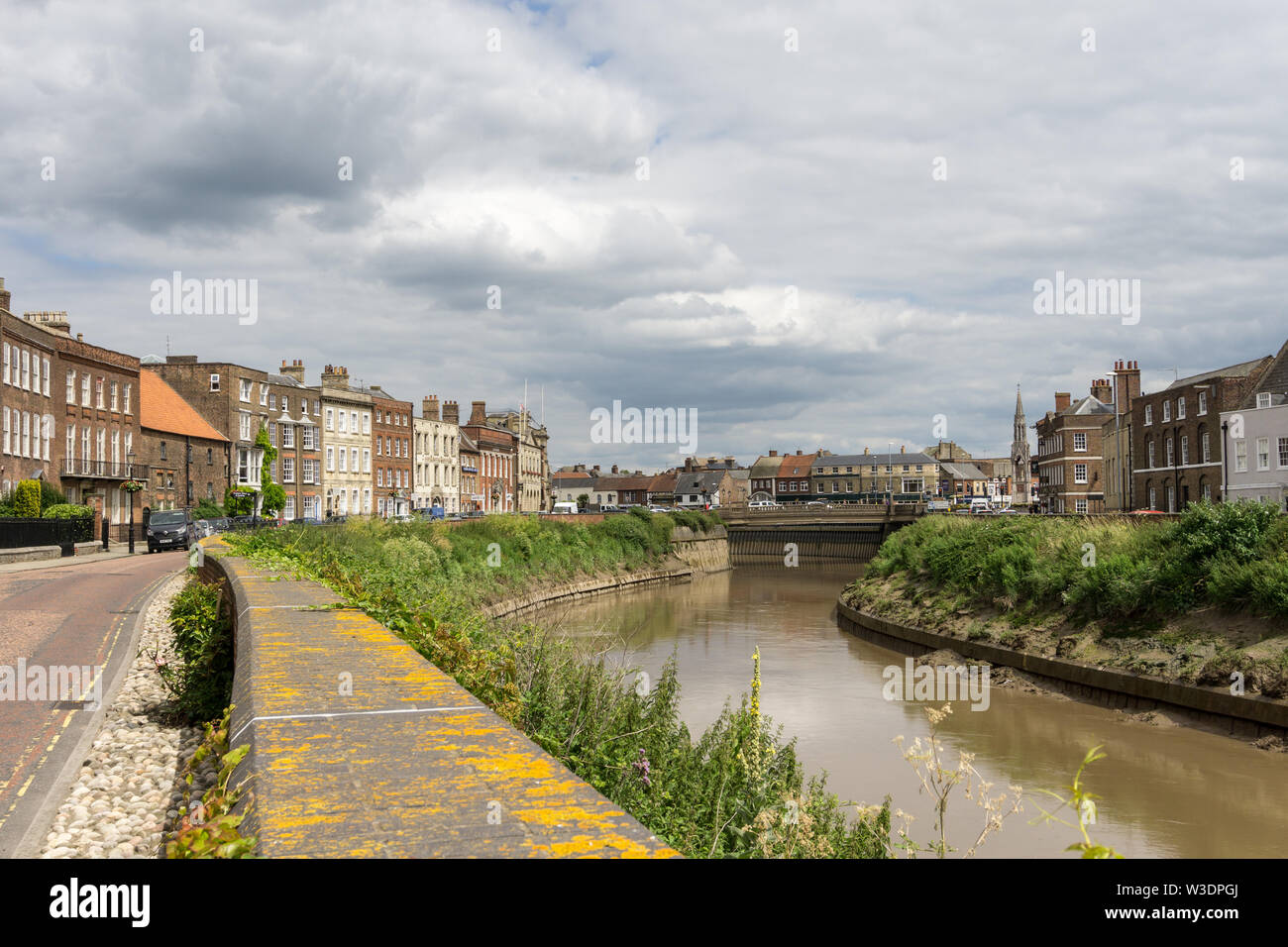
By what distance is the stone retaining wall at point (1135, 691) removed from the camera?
1628cm

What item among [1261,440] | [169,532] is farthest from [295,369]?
[1261,440]

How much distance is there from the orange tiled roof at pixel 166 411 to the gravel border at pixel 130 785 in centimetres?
5049

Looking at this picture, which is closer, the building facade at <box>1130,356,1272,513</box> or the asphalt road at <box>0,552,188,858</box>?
the asphalt road at <box>0,552,188,858</box>

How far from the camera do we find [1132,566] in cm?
2306

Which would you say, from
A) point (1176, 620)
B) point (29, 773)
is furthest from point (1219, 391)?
point (29, 773)

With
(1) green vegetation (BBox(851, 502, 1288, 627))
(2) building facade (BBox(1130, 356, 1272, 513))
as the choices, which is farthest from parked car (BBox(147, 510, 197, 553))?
(2) building facade (BBox(1130, 356, 1272, 513))

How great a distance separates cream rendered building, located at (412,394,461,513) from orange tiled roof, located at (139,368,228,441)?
21898mm

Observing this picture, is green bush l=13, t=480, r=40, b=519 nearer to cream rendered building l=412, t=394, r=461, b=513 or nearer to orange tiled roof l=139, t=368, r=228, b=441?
orange tiled roof l=139, t=368, r=228, b=441

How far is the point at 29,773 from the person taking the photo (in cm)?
824

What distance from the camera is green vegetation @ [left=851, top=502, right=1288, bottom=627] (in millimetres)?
19984

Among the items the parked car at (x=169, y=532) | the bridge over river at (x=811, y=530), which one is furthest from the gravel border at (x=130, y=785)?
the bridge over river at (x=811, y=530)

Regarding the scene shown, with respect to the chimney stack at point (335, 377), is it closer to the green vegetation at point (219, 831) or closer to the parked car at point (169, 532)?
the parked car at point (169, 532)

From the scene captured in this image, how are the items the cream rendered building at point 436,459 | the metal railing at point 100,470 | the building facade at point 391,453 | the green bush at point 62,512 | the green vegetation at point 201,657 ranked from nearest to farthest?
the green vegetation at point 201,657 < the green bush at point 62,512 < the metal railing at point 100,470 < the building facade at point 391,453 < the cream rendered building at point 436,459

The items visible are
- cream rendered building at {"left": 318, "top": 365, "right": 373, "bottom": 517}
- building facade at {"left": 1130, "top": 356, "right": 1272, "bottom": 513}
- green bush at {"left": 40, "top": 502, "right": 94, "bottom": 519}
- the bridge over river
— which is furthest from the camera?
the bridge over river
